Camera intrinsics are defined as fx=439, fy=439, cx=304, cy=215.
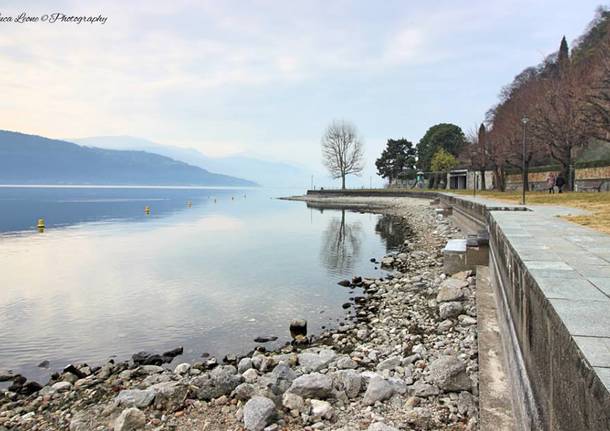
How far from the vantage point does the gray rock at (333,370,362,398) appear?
611 cm

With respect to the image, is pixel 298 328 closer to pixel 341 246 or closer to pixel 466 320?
pixel 466 320

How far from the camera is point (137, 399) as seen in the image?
6.40m

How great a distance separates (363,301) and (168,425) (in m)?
7.96

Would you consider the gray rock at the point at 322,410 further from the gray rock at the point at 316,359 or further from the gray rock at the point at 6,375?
the gray rock at the point at 6,375

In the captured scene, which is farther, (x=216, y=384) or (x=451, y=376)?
(x=216, y=384)

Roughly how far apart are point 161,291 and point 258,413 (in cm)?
1085

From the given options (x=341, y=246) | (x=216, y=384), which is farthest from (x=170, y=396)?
(x=341, y=246)

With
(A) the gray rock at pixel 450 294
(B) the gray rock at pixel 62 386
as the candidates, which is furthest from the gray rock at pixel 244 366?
(A) the gray rock at pixel 450 294

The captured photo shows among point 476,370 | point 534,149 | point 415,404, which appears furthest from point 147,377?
point 534,149

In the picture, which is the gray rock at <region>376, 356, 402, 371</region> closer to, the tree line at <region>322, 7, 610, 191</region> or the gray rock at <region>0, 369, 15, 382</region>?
the gray rock at <region>0, 369, 15, 382</region>

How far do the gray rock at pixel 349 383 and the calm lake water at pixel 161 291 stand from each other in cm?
368

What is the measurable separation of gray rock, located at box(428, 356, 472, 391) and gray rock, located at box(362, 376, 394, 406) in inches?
25.2

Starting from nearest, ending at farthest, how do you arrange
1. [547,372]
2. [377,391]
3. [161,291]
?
[547,372], [377,391], [161,291]

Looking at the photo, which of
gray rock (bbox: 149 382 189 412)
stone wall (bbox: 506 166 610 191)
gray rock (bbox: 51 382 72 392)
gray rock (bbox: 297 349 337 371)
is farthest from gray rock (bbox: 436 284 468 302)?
stone wall (bbox: 506 166 610 191)
